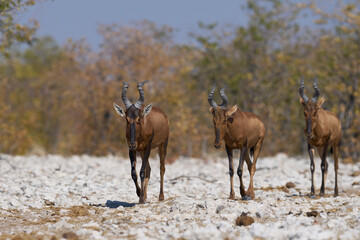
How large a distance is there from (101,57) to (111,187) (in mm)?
13553

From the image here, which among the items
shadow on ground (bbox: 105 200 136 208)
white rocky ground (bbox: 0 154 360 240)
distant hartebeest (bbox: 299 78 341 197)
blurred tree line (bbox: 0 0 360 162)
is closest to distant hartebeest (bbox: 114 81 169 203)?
shadow on ground (bbox: 105 200 136 208)

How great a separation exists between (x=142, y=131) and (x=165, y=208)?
73.6 inches

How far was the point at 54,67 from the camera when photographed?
37.1 meters

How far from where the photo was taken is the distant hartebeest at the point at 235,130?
12008 mm

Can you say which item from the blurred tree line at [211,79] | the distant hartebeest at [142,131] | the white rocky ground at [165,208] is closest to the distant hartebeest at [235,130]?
the white rocky ground at [165,208]

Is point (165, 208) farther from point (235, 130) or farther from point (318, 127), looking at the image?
point (318, 127)

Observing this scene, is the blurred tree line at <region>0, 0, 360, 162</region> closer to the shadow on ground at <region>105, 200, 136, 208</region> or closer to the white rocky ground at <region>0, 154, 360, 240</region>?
the white rocky ground at <region>0, 154, 360, 240</region>

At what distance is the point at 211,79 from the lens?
30.7m

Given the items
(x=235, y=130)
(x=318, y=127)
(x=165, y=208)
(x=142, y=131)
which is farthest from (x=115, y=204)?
(x=318, y=127)

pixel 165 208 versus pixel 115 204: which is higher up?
pixel 165 208

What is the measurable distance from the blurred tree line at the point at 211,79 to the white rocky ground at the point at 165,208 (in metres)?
7.76

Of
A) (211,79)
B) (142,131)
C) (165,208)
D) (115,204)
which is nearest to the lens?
(165,208)

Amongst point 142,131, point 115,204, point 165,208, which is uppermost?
point 142,131

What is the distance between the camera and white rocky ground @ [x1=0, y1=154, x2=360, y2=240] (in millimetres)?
8406
